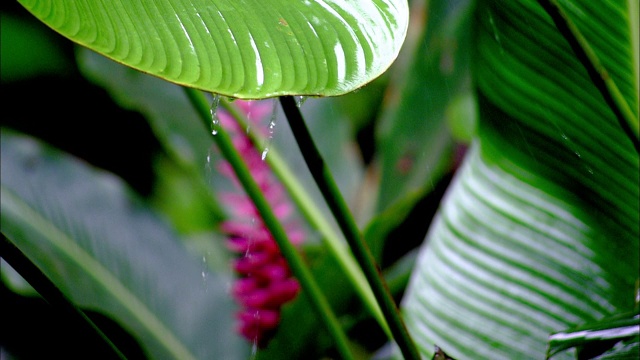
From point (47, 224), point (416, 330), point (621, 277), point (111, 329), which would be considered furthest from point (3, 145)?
point (621, 277)

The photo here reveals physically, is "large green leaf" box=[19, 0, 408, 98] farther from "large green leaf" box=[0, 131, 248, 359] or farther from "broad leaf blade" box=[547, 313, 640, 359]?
"large green leaf" box=[0, 131, 248, 359]

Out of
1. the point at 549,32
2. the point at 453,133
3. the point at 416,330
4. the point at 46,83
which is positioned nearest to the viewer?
the point at 549,32

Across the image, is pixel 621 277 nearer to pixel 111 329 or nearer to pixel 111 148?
pixel 111 329

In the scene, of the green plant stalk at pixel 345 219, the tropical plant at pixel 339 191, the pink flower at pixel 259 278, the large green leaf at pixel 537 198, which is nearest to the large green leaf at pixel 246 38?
the tropical plant at pixel 339 191

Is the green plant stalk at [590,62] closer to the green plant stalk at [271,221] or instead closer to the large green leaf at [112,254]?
the green plant stalk at [271,221]

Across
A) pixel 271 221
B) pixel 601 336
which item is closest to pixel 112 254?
pixel 271 221

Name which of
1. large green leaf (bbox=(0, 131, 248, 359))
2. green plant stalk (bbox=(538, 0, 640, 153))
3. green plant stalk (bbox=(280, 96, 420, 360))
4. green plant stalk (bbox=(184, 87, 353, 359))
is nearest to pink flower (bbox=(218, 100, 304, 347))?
large green leaf (bbox=(0, 131, 248, 359))
